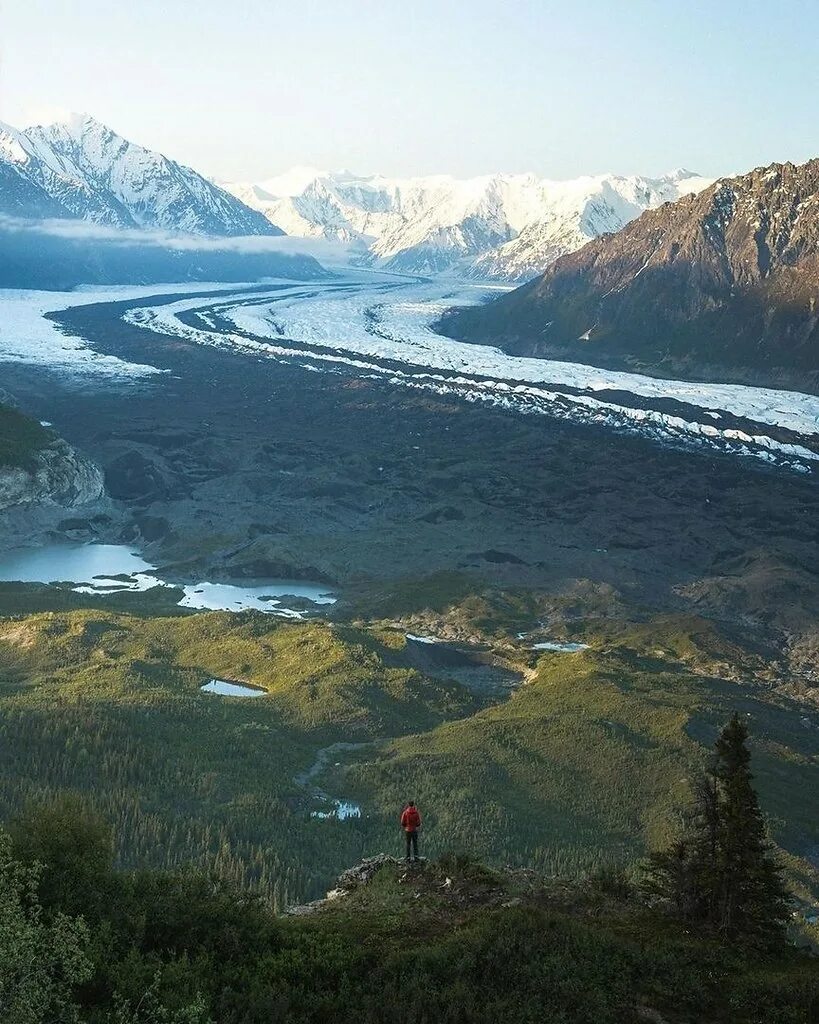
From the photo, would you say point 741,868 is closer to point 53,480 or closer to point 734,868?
point 734,868

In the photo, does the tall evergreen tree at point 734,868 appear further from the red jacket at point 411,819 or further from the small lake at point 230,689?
the small lake at point 230,689

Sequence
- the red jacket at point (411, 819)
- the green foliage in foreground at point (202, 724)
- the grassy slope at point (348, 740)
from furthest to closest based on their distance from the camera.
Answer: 1. the grassy slope at point (348, 740)
2. the green foliage in foreground at point (202, 724)
3. the red jacket at point (411, 819)

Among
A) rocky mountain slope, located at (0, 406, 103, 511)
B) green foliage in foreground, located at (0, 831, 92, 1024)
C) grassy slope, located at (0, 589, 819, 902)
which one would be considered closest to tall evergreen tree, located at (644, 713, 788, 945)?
green foliage in foreground, located at (0, 831, 92, 1024)

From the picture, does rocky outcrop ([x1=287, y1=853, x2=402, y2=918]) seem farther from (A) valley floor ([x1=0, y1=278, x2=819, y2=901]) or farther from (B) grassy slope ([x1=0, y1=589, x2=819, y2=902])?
(B) grassy slope ([x1=0, y1=589, x2=819, y2=902])

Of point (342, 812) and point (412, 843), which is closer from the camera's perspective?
point (412, 843)

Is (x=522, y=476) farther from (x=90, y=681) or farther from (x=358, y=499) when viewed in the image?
(x=90, y=681)

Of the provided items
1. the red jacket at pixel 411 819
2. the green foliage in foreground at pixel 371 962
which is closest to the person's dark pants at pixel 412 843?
the red jacket at pixel 411 819

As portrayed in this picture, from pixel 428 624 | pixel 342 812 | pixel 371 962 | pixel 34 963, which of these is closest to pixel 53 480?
pixel 428 624
